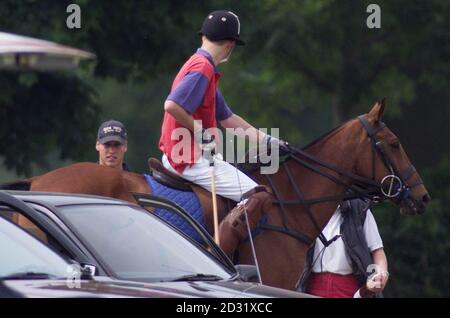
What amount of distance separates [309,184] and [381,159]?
0.62 m

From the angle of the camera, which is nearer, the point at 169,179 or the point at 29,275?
the point at 29,275

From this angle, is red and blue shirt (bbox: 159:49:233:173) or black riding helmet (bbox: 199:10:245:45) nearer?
red and blue shirt (bbox: 159:49:233:173)

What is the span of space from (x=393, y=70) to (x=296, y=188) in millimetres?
12729

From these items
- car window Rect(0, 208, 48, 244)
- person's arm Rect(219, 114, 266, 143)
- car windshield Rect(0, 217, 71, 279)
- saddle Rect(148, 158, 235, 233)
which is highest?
person's arm Rect(219, 114, 266, 143)

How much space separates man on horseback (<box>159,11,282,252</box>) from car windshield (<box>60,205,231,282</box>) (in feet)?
6.18

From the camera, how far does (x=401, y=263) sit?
65.7 feet

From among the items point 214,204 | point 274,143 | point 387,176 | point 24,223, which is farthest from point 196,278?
point 387,176

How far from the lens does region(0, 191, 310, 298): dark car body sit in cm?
674

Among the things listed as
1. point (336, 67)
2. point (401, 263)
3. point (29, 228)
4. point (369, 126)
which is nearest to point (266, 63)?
point (336, 67)

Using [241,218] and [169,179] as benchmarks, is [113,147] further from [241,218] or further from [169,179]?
[241,218]

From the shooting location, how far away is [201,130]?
9734mm

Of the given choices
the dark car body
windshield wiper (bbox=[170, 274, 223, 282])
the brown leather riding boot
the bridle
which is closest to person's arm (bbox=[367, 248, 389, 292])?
the bridle

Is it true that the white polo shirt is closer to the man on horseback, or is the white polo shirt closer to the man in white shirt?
the man in white shirt

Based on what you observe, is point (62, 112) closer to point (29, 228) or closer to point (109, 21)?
point (109, 21)
